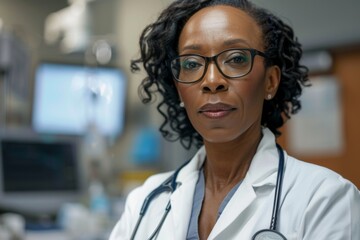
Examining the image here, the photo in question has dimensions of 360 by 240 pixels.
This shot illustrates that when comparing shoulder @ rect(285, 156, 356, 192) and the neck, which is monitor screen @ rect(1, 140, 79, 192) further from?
shoulder @ rect(285, 156, 356, 192)

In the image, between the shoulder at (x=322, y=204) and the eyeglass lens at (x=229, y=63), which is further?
the eyeglass lens at (x=229, y=63)

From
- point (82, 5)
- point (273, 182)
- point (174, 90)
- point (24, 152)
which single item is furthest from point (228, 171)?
point (82, 5)

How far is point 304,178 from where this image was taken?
2.99ft

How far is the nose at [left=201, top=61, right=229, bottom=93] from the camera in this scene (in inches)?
35.8

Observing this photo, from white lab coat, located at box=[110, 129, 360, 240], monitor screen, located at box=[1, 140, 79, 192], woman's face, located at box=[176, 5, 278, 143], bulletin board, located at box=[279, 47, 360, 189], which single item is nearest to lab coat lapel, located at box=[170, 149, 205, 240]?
white lab coat, located at box=[110, 129, 360, 240]

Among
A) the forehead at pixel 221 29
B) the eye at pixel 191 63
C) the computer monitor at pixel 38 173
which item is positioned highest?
the forehead at pixel 221 29

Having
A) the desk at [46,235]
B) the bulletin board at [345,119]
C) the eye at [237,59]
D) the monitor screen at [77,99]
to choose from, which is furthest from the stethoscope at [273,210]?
the bulletin board at [345,119]

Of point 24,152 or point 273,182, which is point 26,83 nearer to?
point 24,152

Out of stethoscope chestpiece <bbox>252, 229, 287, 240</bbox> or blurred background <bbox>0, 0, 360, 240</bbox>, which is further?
blurred background <bbox>0, 0, 360, 240</bbox>

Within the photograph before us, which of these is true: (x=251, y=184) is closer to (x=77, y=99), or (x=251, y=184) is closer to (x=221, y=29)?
(x=221, y=29)

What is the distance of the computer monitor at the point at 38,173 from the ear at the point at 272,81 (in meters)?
1.52

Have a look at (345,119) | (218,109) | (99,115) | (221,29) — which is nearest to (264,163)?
(218,109)

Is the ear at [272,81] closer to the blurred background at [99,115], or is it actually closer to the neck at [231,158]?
the neck at [231,158]

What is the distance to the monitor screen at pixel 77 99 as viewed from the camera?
2.61m
